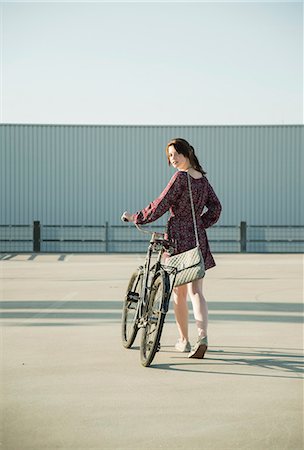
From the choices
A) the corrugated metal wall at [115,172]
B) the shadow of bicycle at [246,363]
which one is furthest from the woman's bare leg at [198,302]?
the corrugated metal wall at [115,172]

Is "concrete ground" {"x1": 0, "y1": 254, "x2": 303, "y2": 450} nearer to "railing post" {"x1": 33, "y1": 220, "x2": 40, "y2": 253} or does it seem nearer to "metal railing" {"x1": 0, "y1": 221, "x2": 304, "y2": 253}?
"railing post" {"x1": 33, "y1": 220, "x2": 40, "y2": 253}

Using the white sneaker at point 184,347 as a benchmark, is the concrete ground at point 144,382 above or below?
below

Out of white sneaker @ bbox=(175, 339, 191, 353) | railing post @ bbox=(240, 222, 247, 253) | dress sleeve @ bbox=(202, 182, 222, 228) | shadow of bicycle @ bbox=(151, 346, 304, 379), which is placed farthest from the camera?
railing post @ bbox=(240, 222, 247, 253)

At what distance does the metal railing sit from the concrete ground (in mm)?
20914

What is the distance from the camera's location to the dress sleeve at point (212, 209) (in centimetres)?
809

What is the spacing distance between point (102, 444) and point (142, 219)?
306 cm

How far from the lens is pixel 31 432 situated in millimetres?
5375

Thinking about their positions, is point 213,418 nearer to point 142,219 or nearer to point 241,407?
point 241,407

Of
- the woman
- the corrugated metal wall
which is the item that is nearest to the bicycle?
the woman

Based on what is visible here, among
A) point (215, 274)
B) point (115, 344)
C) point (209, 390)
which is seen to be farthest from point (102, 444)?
point (215, 274)

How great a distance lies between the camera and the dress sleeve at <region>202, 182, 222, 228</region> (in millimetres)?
8086

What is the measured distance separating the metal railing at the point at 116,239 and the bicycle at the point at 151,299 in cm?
2497

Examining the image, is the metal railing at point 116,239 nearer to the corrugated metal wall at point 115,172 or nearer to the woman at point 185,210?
the corrugated metal wall at point 115,172

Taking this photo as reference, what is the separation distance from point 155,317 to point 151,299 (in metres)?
0.30
